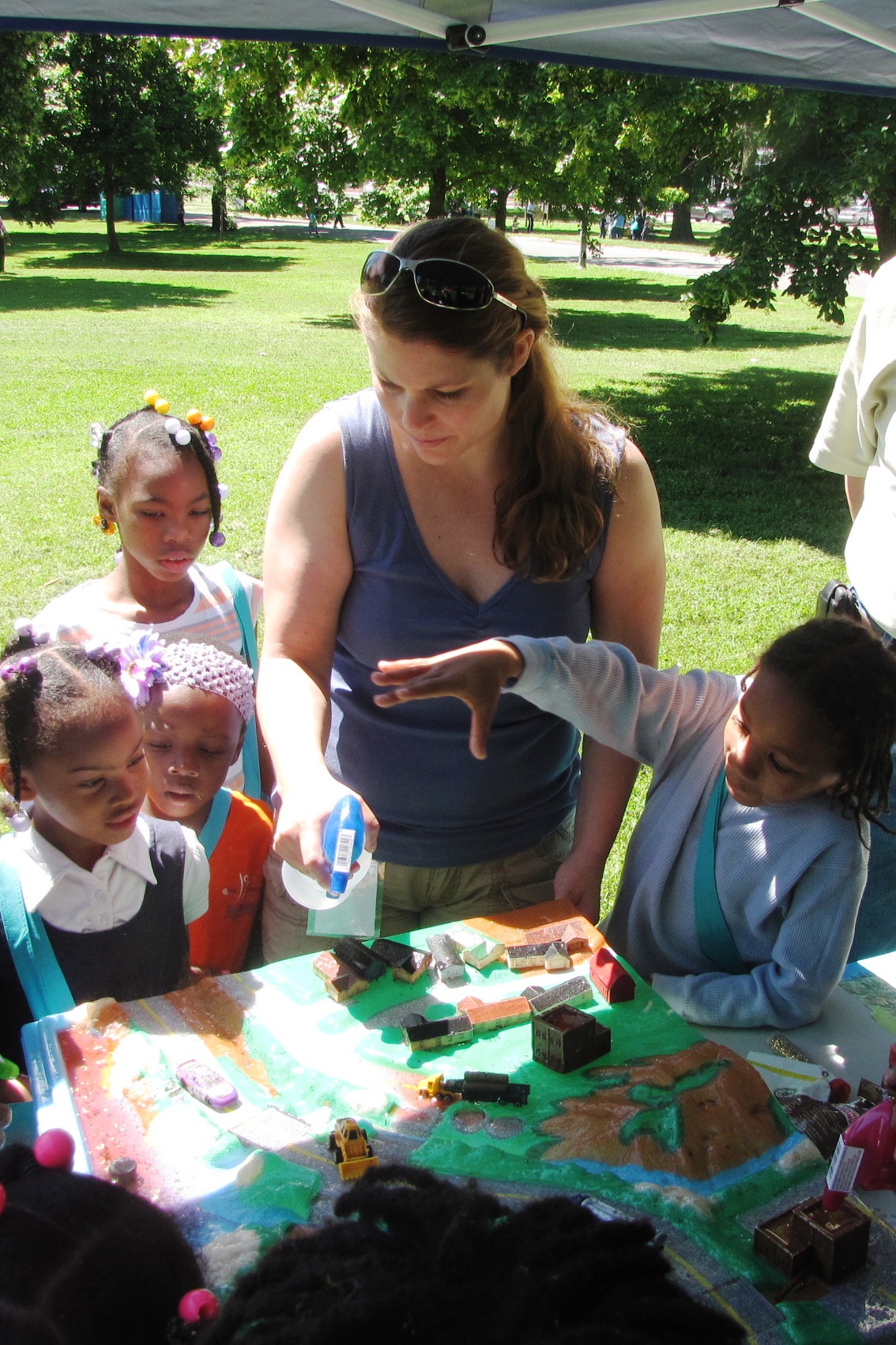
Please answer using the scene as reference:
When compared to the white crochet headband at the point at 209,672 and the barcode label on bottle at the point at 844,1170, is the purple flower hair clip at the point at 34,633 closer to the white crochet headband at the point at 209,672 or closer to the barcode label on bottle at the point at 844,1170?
the white crochet headband at the point at 209,672

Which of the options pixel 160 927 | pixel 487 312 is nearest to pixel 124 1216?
pixel 160 927

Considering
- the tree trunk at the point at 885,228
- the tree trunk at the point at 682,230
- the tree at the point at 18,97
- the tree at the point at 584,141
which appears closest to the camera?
the tree trunk at the point at 885,228

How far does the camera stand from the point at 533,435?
2068 mm

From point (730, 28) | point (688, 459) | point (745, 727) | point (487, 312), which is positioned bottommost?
point (688, 459)

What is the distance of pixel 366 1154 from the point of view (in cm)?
133

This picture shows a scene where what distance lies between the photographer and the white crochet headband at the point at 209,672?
7.57 ft

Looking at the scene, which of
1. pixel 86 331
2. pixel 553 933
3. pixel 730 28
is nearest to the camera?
pixel 553 933

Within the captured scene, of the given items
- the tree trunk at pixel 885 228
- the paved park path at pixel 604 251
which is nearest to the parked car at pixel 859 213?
the tree trunk at pixel 885 228

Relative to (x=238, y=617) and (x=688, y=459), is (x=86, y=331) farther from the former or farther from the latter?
(x=238, y=617)

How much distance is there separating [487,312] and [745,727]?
2.65 feet

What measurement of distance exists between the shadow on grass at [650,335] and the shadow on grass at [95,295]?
6.71 metres

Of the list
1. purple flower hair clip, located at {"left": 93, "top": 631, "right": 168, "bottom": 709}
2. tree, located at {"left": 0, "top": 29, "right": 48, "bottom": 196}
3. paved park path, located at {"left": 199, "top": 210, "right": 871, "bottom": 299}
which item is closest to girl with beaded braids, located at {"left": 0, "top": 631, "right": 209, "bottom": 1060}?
purple flower hair clip, located at {"left": 93, "top": 631, "right": 168, "bottom": 709}

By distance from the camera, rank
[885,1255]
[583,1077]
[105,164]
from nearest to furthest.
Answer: [885,1255] → [583,1077] → [105,164]

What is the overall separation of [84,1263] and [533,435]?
1.51 metres
